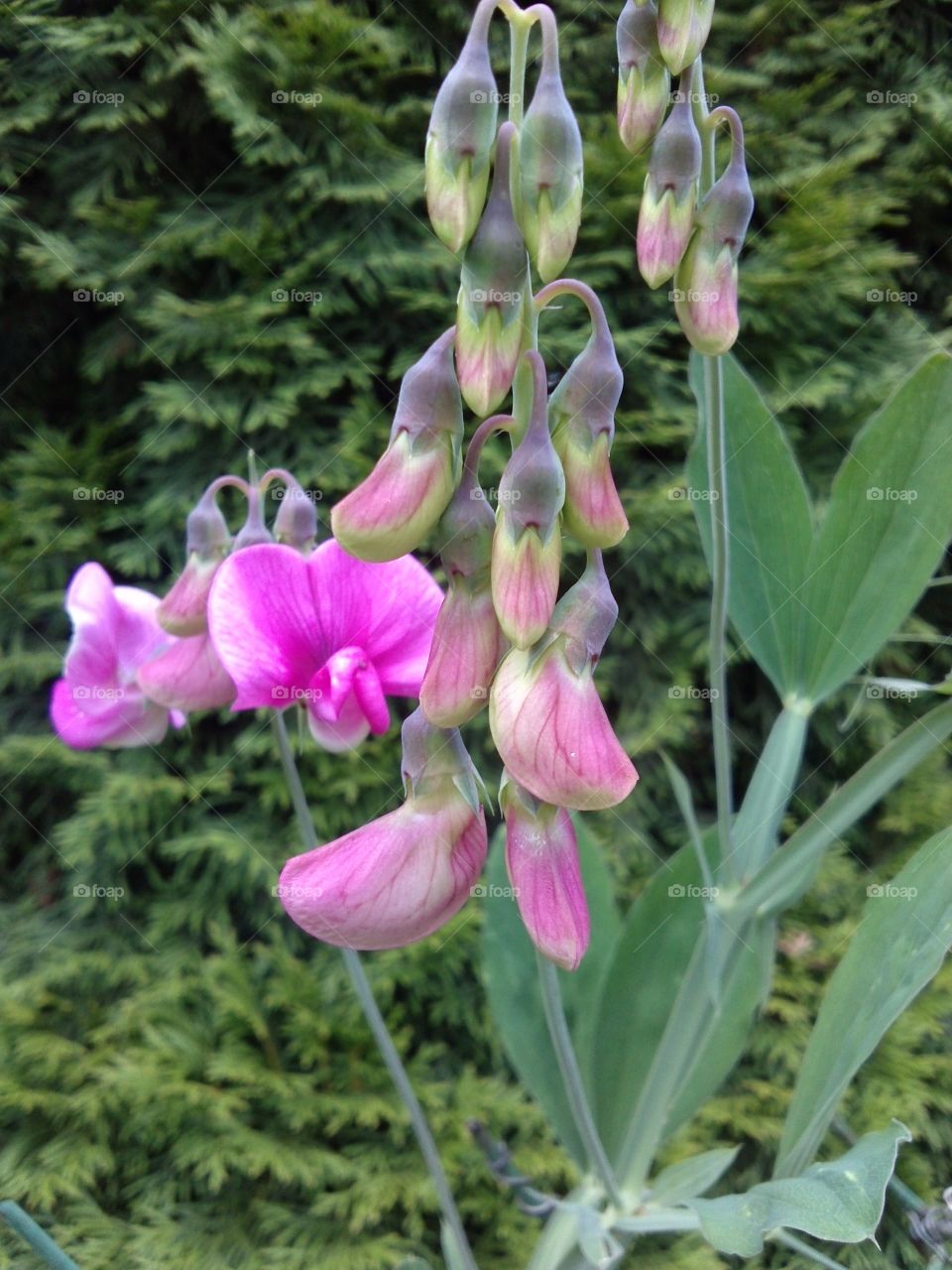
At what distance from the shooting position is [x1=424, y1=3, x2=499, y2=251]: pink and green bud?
0.36 meters

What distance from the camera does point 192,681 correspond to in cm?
58

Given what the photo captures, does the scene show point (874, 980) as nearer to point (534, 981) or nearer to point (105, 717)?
point (534, 981)

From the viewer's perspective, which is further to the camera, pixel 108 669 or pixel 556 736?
pixel 108 669

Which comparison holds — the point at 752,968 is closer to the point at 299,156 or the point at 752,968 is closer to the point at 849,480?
the point at 849,480

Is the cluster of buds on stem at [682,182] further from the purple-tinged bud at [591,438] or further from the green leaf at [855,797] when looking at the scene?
the green leaf at [855,797]

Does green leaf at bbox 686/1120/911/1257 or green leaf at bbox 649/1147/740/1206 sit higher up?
green leaf at bbox 686/1120/911/1257

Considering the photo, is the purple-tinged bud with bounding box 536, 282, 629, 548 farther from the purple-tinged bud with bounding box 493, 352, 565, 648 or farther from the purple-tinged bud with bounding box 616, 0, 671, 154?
the purple-tinged bud with bounding box 616, 0, 671, 154

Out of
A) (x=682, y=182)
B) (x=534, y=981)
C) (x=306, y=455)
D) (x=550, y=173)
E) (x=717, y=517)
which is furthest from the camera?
(x=306, y=455)

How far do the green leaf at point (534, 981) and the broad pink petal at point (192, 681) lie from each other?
30 cm

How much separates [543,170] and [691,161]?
0.14 m

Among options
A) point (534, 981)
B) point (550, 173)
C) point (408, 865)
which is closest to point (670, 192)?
point (550, 173)

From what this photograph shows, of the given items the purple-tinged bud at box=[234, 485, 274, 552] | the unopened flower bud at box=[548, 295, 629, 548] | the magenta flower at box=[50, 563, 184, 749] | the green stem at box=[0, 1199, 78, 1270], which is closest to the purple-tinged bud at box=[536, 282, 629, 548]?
the unopened flower bud at box=[548, 295, 629, 548]

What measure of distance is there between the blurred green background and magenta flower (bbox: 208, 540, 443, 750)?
18.8 inches

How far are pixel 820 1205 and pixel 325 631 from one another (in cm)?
38
